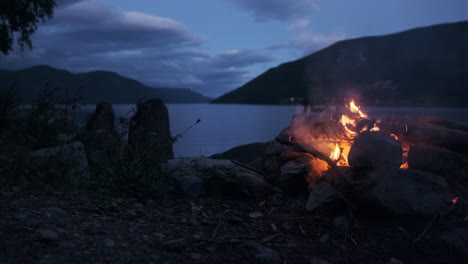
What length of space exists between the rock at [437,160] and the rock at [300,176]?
1217 millimetres

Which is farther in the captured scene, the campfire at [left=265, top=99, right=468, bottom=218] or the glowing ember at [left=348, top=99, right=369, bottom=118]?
the glowing ember at [left=348, top=99, right=369, bottom=118]

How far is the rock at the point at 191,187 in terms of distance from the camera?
473 centimetres

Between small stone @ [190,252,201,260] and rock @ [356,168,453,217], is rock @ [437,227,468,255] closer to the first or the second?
rock @ [356,168,453,217]

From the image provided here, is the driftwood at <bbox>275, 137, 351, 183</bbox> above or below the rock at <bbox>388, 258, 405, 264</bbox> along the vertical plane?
above

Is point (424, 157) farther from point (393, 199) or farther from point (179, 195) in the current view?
point (179, 195)

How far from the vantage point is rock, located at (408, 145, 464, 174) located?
4312mm

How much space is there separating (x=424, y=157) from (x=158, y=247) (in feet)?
11.4

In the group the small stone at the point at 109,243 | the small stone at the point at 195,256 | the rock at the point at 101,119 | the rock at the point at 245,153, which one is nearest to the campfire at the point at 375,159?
the small stone at the point at 195,256

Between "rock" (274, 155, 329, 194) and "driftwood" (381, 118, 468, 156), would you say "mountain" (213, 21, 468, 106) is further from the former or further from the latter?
"rock" (274, 155, 329, 194)

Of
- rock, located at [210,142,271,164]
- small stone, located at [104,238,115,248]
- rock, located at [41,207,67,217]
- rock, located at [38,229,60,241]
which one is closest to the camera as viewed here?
rock, located at [38,229,60,241]

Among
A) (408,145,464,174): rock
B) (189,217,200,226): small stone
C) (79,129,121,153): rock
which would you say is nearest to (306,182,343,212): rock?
(408,145,464,174): rock

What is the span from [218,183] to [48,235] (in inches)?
101

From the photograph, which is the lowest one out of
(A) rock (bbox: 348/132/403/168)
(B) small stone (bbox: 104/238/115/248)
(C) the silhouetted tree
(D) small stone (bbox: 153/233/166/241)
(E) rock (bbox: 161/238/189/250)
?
(D) small stone (bbox: 153/233/166/241)

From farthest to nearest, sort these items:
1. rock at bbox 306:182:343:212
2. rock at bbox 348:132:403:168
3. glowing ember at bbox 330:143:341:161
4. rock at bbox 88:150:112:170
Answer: rock at bbox 88:150:112:170 → glowing ember at bbox 330:143:341:161 → rock at bbox 348:132:403:168 → rock at bbox 306:182:343:212
